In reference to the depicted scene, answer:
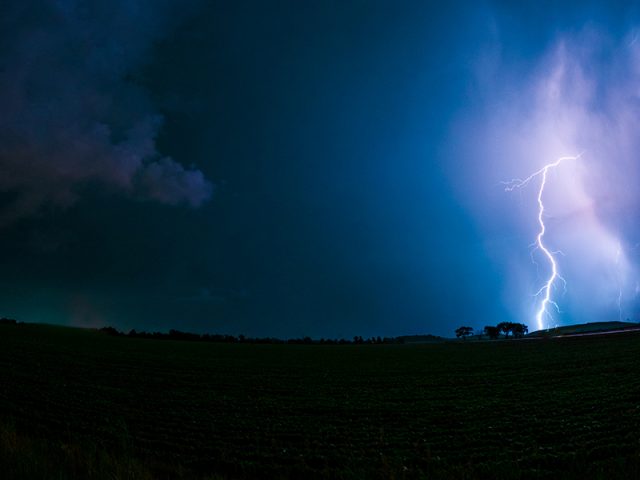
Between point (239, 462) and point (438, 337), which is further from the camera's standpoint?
point (438, 337)

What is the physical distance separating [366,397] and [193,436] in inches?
346

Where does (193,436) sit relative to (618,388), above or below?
below

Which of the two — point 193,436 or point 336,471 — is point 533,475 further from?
point 193,436

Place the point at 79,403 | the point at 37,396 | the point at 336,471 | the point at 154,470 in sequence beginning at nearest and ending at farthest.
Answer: the point at 154,470
the point at 336,471
the point at 79,403
the point at 37,396

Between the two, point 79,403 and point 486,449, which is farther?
point 79,403

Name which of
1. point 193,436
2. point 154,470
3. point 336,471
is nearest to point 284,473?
point 336,471

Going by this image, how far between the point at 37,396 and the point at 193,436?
29.3 ft

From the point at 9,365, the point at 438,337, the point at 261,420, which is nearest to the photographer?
the point at 261,420

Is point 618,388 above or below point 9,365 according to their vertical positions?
above

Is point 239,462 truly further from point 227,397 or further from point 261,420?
point 227,397

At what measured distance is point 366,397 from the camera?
1680cm

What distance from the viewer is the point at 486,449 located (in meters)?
8.91

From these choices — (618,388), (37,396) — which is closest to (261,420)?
(37,396)

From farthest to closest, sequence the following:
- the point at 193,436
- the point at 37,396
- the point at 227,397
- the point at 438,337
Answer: the point at 438,337, the point at 227,397, the point at 37,396, the point at 193,436
